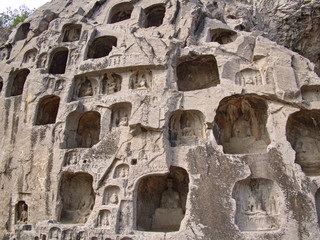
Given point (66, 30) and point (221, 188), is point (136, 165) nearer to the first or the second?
point (221, 188)

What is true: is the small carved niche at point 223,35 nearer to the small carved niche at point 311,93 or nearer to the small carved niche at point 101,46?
the small carved niche at point 311,93

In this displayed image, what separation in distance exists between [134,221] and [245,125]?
20.5 feet

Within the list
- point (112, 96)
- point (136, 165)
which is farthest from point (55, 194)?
point (112, 96)

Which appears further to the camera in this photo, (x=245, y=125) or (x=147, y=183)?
(x=245, y=125)

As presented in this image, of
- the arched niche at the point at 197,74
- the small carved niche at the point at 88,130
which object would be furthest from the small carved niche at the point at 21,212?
the arched niche at the point at 197,74

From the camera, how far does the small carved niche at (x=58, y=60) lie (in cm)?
1601

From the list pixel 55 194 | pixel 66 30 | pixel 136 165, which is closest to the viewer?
pixel 136 165

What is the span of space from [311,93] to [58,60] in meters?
13.3

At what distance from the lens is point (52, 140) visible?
1249cm

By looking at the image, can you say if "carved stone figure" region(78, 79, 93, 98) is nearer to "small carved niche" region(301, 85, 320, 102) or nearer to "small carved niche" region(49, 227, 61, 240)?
"small carved niche" region(49, 227, 61, 240)

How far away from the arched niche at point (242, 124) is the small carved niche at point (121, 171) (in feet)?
12.7

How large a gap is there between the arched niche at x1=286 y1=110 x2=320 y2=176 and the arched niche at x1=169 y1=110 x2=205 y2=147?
352cm

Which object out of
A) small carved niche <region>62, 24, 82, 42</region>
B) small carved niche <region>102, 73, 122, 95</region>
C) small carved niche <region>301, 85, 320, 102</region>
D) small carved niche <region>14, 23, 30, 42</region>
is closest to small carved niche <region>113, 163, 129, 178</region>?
small carved niche <region>102, 73, 122, 95</region>

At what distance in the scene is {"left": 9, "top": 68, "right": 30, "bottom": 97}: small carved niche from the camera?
1641 cm
